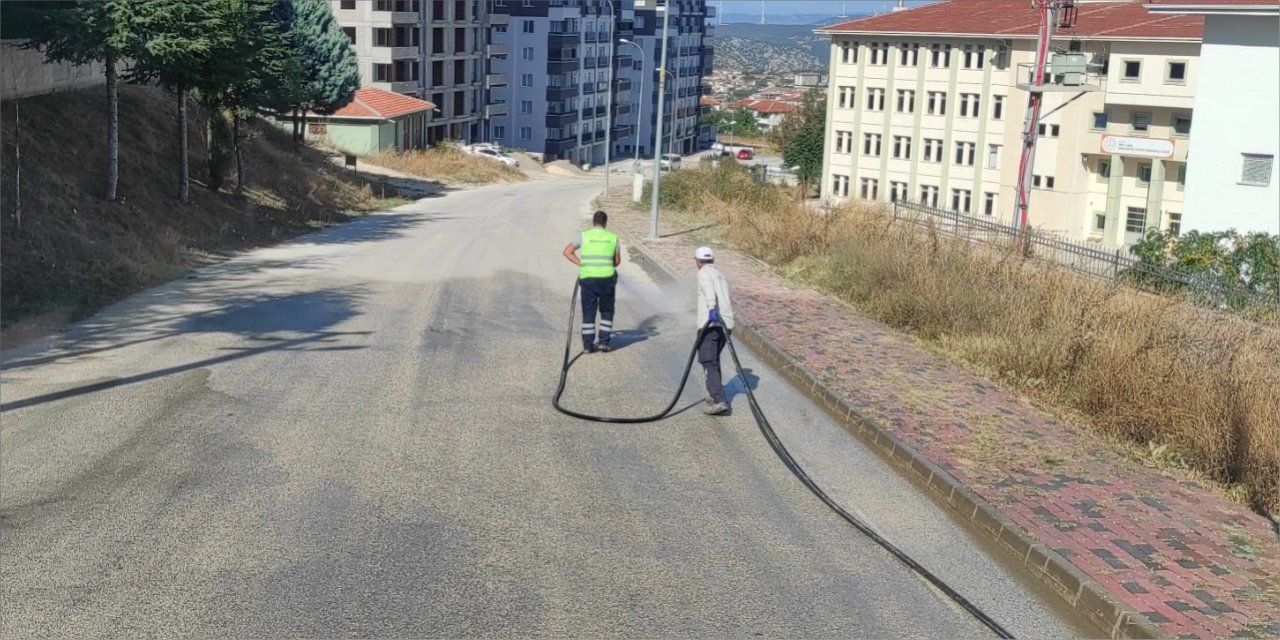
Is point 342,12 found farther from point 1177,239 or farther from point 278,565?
point 278,565

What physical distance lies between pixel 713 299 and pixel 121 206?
646 inches

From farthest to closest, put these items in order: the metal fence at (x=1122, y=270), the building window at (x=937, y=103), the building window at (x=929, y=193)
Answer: the building window at (x=929, y=193) → the building window at (x=937, y=103) → the metal fence at (x=1122, y=270)

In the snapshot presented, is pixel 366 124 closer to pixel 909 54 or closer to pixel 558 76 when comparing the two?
pixel 909 54

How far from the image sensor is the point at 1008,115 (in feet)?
229

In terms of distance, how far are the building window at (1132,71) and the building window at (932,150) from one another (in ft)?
46.2

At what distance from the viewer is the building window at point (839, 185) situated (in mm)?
80125

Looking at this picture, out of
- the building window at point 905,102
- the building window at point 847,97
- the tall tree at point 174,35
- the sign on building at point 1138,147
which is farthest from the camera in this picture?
the building window at point 847,97

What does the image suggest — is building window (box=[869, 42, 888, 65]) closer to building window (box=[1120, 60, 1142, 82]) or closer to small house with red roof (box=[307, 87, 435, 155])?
building window (box=[1120, 60, 1142, 82])

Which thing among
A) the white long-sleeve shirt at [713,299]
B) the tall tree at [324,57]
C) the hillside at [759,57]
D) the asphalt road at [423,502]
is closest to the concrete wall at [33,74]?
the asphalt road at [423,502]

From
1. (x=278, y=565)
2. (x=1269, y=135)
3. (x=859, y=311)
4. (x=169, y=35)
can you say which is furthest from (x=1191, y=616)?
(x=1269, y=135)

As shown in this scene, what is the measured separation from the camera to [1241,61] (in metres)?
35.4

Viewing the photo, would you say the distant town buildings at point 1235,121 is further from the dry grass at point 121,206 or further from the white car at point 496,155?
the white car at point 496,155

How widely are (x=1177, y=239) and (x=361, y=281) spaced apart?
17070 millimetres

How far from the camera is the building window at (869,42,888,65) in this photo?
76.8 metres
